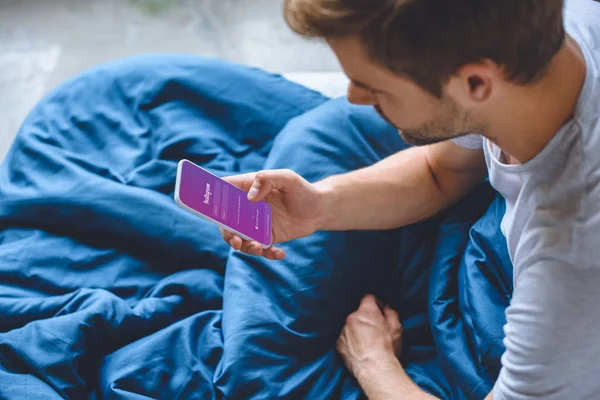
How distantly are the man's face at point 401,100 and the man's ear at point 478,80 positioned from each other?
19 millimetres

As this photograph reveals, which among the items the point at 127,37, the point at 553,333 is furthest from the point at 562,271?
the point at 127,37

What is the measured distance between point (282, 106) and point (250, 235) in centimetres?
47

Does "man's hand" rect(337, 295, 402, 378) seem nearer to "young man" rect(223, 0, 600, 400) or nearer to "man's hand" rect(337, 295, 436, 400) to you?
"man's hand" rect(337, 295, 436, 400)

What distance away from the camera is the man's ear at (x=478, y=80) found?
700 mm

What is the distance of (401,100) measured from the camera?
77cm

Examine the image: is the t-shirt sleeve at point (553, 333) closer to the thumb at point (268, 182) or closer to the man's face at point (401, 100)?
the man's face at point (401, 100)

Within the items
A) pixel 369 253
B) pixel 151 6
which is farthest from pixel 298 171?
pixel 151 6

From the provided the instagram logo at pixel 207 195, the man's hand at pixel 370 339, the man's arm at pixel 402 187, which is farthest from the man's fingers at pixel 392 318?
the instagram logo at pixel 207 195

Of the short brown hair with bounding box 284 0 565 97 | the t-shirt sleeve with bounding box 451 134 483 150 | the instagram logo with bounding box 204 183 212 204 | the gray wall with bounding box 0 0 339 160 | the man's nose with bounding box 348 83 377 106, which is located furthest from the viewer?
the gray wall with bounding box 0 0 339 160

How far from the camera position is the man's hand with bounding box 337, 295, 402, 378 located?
102cm

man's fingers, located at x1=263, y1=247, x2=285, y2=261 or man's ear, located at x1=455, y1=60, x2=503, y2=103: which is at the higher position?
man's ear, located at x1=455, y1=60, x2=503, y2=103

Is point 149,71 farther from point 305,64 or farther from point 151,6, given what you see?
point 151,6

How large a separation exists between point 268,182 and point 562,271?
0.40m

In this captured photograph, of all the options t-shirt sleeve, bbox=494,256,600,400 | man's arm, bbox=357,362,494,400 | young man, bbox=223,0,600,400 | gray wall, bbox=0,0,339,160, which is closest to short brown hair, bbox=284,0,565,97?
young man, bbox=223,0,600,400
